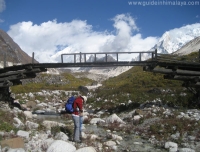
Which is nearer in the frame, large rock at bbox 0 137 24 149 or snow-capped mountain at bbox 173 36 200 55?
large rock at bbox 0 137 24 149

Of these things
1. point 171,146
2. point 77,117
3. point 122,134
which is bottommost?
point 122,134

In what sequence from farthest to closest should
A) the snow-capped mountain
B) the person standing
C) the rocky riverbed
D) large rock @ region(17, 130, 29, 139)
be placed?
1. the snow-capped mountain
2. the person standing
3. large rock @ region(17, 130, 29, 139)
4. the rocky riverbed

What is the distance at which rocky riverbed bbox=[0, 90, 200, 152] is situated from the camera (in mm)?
9031

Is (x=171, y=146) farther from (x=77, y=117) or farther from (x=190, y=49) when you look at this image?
(x=190, y=49)

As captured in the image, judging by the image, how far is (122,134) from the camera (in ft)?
45.0

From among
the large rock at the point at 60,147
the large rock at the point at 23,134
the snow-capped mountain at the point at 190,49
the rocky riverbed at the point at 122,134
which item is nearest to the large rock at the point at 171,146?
the rocky riverbed at the point at 122,134

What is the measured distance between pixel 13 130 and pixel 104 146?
13.3ft

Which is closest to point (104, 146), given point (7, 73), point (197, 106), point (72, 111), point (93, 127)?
point (72, 111)

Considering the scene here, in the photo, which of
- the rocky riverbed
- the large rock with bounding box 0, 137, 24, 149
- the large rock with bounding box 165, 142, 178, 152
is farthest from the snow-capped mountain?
the large rock with bounding box 0, 137, 24, 149

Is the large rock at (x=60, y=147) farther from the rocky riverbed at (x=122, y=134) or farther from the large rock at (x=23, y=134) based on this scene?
the large rock at (x=23, y=134)

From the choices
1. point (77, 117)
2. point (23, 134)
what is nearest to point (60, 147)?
point (77, 117)

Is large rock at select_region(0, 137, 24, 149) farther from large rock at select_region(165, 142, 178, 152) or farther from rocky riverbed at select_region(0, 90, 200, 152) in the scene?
large rock at select_region(165, 142, 178, 152)

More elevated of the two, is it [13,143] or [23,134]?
[13,143]

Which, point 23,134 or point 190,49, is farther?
point 190,49
